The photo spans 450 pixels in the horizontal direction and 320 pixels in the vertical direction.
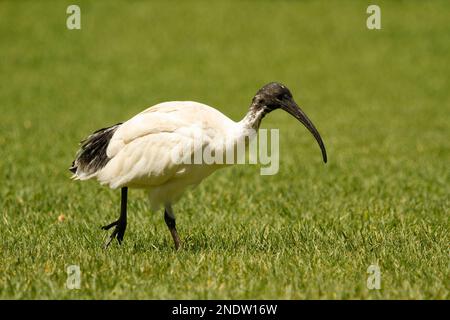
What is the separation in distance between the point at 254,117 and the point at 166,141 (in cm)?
67

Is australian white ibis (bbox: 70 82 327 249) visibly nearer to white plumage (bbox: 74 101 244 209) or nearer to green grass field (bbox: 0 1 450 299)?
white plumage (bbox: 74 101 244 209)

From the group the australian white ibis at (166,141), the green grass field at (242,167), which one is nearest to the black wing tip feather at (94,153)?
the australian white ibis at (166,141)

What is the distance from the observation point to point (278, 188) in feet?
31.2

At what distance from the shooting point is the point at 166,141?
5.86m

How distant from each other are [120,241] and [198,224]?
1265 mm

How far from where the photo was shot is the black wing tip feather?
6281 mm

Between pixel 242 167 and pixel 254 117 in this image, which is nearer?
pixel 254 117

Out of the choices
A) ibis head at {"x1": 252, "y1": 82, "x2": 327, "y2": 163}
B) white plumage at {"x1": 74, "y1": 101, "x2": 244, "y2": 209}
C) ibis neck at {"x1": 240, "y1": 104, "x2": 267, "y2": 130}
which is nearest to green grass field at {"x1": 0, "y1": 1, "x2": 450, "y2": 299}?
white plumage at {"x1": 74, "y1": 101, "x2": 244, "y2": 209}

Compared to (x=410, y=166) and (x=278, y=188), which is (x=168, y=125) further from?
(x=410, y=166)

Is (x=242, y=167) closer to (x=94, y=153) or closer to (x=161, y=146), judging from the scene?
(x=94, y=153)

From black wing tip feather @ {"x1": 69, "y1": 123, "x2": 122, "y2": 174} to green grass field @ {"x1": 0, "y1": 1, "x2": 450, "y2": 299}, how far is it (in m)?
0.63

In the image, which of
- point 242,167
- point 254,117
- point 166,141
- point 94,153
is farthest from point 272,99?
point 242,167
